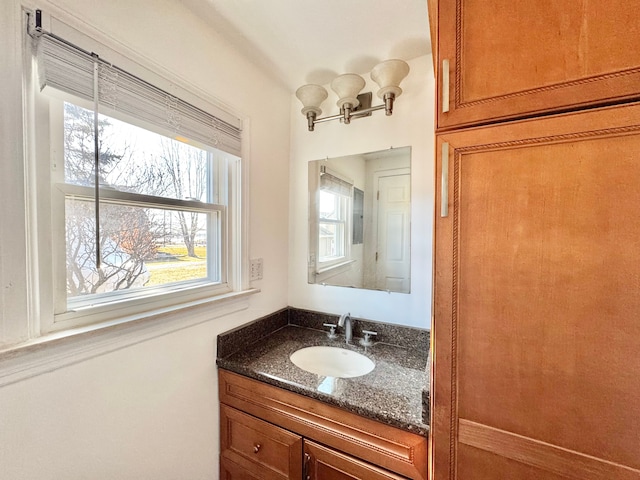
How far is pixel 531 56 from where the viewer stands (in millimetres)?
656

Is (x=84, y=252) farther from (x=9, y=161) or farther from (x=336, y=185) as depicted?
(x=336, y=185)

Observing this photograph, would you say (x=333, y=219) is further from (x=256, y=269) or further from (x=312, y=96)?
(x=312, y=96)

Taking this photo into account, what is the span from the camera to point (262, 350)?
138cm

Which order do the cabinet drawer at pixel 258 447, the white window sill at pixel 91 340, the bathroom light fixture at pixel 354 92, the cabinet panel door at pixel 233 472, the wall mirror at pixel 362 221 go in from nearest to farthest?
the white window sill at pixel 91 340 → the cabinet drawer at pixel 258 447 → the cabinet panel door at pixel 233 472 → the bathroom light fixture at pixel 354 92 → the wall mirror at pixel 362 221

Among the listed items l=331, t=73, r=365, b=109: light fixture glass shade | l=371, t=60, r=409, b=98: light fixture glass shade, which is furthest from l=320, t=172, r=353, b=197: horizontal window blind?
l=371, t=60, r=409, b=98: light fixture glass shade

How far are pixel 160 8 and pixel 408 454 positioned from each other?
1822mm

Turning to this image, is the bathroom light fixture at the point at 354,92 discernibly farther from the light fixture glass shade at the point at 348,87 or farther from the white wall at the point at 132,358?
the white wall at the point at 132,358

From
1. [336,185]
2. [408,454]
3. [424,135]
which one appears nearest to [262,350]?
[408,454]

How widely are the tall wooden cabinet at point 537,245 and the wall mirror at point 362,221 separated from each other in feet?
2.27

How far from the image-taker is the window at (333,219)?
162cm

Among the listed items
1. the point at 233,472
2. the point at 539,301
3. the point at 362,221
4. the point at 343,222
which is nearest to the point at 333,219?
the point at 343,222

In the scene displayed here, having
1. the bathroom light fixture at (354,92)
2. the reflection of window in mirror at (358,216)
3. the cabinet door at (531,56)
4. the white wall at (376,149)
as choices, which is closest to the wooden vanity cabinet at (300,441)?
the white wall at (376,149)

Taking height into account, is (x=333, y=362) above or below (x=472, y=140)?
below

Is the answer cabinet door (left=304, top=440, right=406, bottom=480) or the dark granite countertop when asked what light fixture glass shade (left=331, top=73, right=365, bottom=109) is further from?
cabinet door (left=304, top=440, right=406, bottom=480)
